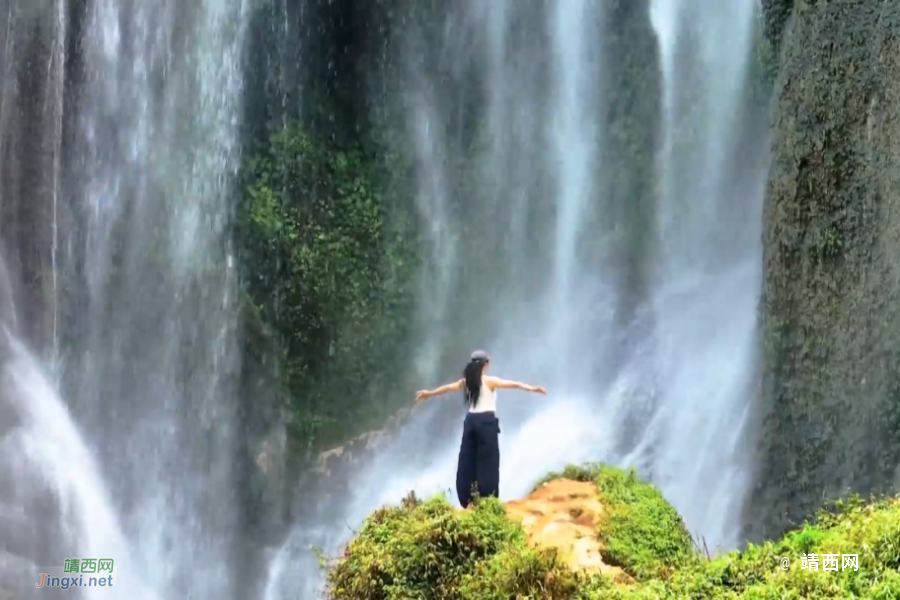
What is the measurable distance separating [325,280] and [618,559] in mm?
7548

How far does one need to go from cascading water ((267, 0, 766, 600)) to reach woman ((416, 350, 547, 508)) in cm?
530

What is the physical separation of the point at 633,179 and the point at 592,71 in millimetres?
1724

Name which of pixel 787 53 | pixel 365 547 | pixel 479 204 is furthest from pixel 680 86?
pixel 365 547

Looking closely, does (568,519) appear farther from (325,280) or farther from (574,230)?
(574,230)

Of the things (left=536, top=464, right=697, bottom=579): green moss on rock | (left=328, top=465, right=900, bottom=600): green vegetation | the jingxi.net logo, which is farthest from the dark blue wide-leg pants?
the jingxi.net logo

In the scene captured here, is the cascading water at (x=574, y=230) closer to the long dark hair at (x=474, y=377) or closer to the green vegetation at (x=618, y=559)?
the long dark hair at (x=474, y=377)

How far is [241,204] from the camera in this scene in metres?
10.8

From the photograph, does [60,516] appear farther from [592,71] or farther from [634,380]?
[592,71]

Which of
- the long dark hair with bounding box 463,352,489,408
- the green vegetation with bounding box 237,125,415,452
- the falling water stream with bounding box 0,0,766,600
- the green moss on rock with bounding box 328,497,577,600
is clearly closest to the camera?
the green moss on rock with bounding box 328,497,577,600

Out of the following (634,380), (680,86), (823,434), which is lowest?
(823,434)

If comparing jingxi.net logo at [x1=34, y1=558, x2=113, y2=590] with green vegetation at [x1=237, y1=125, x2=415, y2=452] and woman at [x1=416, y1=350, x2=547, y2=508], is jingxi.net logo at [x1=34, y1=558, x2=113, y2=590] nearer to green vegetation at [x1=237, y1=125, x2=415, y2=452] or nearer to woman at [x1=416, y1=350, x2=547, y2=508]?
green vegetation at [x1=237, y1=125, x2=415, y2=452]

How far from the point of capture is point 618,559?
158 inches

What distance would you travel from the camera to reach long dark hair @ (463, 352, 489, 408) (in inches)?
186

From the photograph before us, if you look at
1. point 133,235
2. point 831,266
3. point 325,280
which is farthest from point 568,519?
point 133,235
